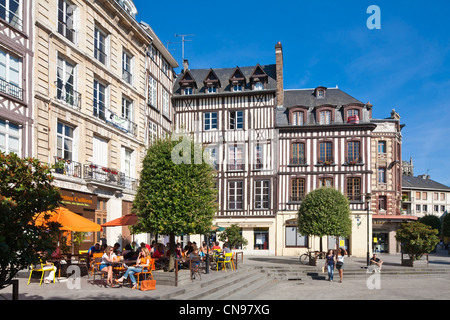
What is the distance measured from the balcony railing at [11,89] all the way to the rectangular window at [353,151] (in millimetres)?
24117

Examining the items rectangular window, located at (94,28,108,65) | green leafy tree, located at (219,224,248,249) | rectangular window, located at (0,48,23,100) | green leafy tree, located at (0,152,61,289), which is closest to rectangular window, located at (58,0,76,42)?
rectangular window, located at (94,28,108,65)

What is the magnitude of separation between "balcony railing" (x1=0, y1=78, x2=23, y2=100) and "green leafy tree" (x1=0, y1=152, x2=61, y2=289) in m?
9.81

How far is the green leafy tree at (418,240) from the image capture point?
2277 cm

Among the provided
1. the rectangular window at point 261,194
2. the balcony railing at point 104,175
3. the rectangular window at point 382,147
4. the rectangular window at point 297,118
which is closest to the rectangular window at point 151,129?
the balcony railing at point 104,175

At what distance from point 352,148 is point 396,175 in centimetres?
872

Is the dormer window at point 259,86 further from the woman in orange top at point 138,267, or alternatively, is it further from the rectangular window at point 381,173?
the woman in orange top at point 138,267

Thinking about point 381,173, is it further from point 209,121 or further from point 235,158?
point 209,121

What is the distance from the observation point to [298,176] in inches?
1341

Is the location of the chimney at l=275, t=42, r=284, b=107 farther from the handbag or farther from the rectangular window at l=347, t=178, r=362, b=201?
the handbag

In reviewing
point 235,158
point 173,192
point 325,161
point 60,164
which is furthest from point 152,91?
point 173,192

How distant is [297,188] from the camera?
34.2 metres
